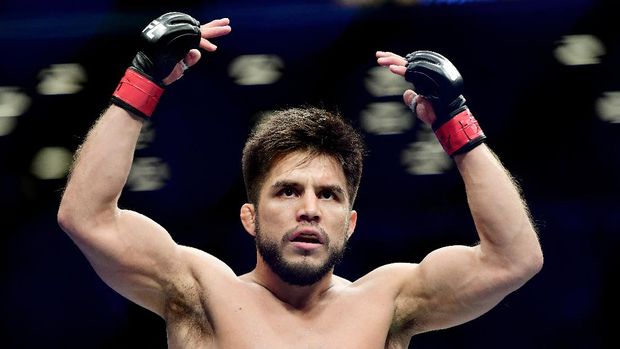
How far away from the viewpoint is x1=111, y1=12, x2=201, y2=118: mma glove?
2225mm

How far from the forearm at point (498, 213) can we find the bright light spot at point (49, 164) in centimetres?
148

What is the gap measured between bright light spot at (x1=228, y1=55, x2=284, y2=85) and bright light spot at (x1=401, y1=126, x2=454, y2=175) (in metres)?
0.47

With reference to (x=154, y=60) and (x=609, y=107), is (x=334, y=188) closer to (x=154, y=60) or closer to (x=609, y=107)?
(x=154, y=60)

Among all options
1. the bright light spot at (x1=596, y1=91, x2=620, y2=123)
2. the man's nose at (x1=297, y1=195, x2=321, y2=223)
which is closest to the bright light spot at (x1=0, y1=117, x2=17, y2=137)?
the man's nose at (x1=297, y1=195, x2=321, y2=223)

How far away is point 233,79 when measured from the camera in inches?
132

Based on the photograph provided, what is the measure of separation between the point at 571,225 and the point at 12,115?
1750mm

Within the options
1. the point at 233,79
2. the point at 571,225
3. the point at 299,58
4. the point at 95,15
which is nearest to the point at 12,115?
the point at 95,15

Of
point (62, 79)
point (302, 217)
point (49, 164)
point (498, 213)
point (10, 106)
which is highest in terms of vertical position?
point (498, 213)

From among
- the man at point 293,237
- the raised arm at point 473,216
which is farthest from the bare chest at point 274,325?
the raised arm at point 473,216

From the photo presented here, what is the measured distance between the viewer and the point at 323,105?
10.9ft

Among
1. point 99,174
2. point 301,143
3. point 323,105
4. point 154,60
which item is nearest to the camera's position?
point 99,174

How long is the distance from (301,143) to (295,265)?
271 mm

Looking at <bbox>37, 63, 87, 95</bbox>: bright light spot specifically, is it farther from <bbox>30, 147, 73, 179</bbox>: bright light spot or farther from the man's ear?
the man's ear

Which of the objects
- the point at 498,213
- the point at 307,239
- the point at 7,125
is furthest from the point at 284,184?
the point at 7,125
